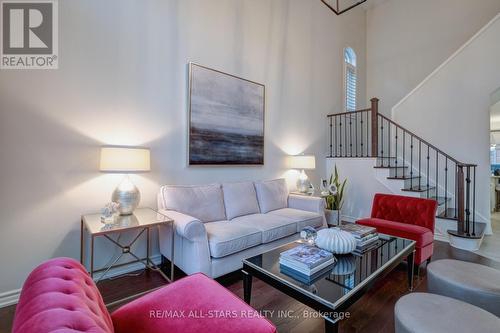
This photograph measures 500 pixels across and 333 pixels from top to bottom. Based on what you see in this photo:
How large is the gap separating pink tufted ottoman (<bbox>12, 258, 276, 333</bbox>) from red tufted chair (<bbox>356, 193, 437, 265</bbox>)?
2056 millimetres

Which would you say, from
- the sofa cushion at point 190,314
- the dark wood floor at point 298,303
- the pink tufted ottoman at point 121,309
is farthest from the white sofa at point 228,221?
the sofa cushion at point 190,314

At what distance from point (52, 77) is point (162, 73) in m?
0.99

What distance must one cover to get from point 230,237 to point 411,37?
605cm

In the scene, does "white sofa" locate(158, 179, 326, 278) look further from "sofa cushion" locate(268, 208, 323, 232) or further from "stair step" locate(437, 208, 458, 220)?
"stair step" locate(437, 208, 458, 220)

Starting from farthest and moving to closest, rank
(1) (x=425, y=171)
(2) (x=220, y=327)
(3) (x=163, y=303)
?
(1) (x=425, y=171) → (3) (x=163, y=303) → (2) (x=220, y=327)

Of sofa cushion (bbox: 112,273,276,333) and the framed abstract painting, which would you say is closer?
sofa cushion (bbox: 112,273,276,333)

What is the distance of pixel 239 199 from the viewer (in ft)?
9.96

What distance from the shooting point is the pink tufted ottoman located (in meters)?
0.65

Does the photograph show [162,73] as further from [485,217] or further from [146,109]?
[485,217]

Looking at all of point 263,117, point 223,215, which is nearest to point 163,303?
point 223,215

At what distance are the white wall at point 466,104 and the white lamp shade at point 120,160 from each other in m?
5.00

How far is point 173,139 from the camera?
2.84m

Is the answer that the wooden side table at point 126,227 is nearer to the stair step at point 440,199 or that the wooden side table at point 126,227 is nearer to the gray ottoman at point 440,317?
the gray ottoman at point 440,317

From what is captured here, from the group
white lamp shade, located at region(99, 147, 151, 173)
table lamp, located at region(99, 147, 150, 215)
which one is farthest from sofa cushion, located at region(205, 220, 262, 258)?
white lamp shade, located at region(99, 147, 151, 173)
